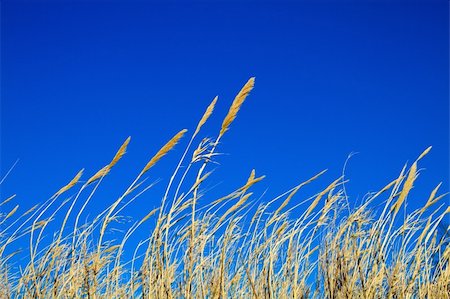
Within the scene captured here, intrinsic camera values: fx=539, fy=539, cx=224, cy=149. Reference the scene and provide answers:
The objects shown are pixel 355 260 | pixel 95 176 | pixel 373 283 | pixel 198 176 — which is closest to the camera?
pixel 198 176

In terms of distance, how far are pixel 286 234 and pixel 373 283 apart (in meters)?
0.50

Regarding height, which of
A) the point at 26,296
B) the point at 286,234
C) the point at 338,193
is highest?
the point at 338,193

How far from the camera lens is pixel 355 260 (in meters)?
2.39

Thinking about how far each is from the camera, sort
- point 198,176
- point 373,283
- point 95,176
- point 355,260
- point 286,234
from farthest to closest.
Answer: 1. point 286,234
2. point 355,260
3. point 373,283
4. point 95,176
5. point 198,176

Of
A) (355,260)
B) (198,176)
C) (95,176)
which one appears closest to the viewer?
(198,176)

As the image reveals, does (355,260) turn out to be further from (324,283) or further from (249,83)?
(249,83)

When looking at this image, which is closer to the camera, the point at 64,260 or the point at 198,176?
the point at 198,176

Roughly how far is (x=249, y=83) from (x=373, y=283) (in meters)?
0.99

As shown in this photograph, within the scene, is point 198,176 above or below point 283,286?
above

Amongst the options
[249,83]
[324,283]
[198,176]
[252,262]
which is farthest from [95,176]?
[324,283]

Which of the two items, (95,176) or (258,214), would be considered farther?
(258,214)

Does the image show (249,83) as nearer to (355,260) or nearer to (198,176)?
(198,176)

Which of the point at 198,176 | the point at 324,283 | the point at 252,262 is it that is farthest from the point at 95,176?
the point at 324,283

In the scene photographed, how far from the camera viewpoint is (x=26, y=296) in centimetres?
236
